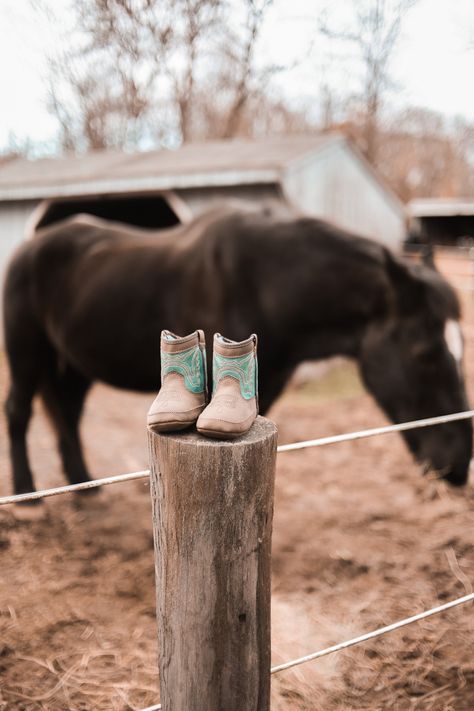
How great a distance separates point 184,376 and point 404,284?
195 centimetres

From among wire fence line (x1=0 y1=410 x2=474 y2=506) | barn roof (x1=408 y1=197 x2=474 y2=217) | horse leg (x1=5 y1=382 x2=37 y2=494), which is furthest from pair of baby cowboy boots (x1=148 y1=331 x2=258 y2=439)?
barn roof (x1=408 y1=197 x2=474 y2=217)

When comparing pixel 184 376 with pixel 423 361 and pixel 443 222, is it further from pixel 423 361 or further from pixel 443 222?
pixel 443 222

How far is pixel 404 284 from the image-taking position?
9.25ft

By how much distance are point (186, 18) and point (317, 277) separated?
1330 mm

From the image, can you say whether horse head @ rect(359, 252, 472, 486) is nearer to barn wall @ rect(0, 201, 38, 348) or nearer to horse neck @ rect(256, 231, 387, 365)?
horse neck @ rect(256, 231, 387, 365)

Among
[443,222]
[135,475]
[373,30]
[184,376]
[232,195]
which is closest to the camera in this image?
[184,376]

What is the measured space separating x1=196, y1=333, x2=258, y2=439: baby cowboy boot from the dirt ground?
119cm

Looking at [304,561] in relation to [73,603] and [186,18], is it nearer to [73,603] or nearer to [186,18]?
[73,603]

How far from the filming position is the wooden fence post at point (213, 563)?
1.01 metres

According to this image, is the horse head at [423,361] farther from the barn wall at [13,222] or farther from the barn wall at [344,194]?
the barn wall at [13,222]

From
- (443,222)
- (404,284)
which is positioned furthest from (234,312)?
(443,222)

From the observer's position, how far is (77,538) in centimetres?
297

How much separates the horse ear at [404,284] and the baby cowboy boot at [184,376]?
73.5 inches

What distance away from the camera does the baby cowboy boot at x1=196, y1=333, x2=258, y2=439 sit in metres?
1.02
